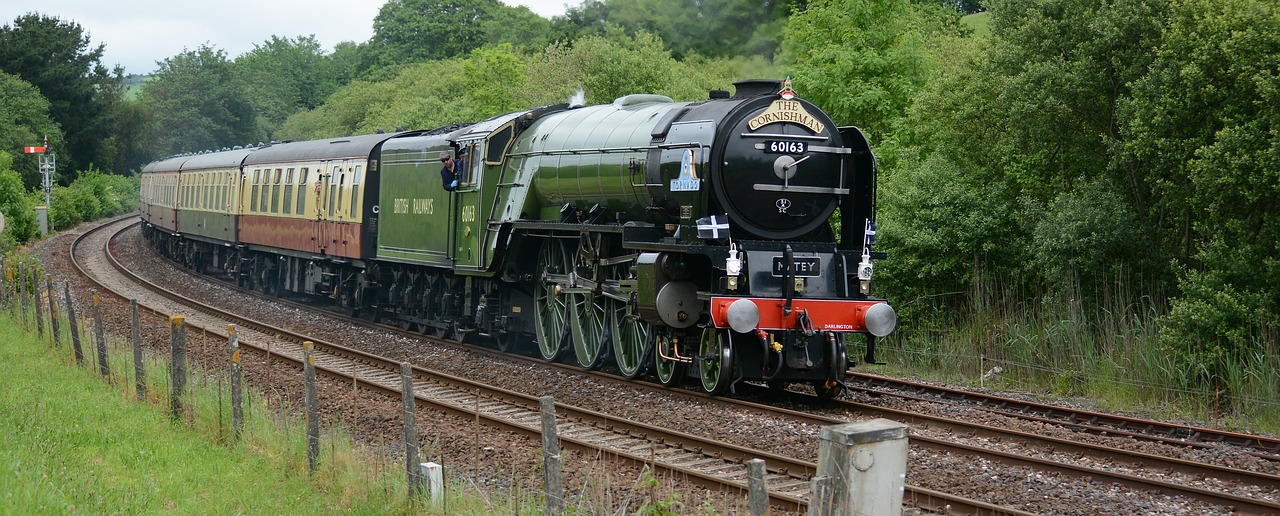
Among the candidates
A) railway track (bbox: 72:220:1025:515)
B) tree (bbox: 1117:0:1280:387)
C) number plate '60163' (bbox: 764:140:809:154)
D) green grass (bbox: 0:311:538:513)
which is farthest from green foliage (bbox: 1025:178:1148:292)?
green grass (bbox: 0:311:538:513)

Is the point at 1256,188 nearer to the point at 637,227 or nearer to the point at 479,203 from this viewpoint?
the point at 637,227

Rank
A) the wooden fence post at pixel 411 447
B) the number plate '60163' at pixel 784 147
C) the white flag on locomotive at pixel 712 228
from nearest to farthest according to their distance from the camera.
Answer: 1. the wooden fence post at pixel 411 447
2. the white flag on locomotive at pixel 712 228
3. the number plate '60163' at pixel 784 147

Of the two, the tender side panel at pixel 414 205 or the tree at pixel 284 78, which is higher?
the tree at pixel 284 78

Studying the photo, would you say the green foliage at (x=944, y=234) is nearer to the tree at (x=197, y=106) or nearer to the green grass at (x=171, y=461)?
the green grass at (x=171, y=461)

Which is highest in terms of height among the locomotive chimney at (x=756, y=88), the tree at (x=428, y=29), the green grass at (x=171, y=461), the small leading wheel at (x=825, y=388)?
the tree at (x=428, y=29)

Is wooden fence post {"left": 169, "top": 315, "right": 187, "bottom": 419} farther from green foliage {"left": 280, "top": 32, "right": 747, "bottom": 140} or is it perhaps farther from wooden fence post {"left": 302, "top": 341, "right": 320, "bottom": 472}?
green foliage {"left": 280, "top": 32, "right": 747, "bottom": 140}

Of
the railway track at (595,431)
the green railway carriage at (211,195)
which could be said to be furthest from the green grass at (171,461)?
the green railway carriage at (211,195)

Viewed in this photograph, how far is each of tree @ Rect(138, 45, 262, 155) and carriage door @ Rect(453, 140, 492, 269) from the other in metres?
63.3

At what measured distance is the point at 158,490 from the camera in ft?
24.5

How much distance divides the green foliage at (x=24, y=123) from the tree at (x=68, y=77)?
7.99 ft

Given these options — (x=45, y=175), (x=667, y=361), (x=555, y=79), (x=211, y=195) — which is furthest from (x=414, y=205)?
(x=45, y=175)

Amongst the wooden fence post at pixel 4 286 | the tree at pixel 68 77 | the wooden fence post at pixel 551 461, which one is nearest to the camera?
the wooden fence post at pixel 551 461

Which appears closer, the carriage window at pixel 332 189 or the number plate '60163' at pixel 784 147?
the number plate '60163' at pixel 784 147

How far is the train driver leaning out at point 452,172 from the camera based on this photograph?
16203 mm
